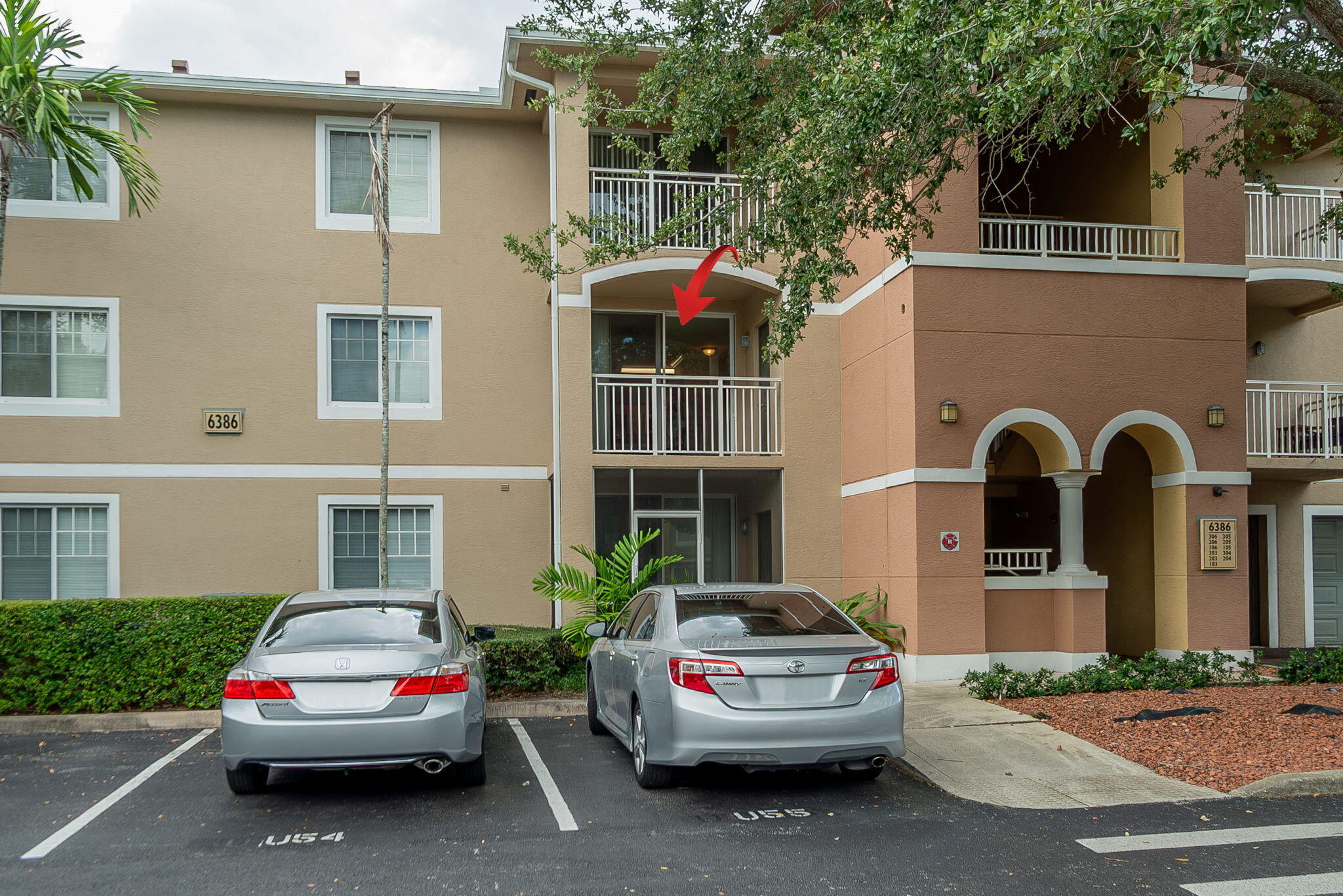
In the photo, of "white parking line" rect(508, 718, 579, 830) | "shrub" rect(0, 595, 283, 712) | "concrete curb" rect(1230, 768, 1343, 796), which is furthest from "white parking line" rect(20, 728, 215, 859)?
"concrete curb" rect(1230, 768, 1343, 796)

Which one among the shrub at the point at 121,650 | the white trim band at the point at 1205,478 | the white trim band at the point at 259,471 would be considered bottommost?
the shrub at the point at 121,650

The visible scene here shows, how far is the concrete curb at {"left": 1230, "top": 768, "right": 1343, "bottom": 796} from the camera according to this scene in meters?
7.26

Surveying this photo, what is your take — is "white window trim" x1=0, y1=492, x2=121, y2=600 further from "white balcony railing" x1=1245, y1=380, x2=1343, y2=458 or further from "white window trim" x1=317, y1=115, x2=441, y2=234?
"white balcony railing" x1=1245, y1=380, x2=1343, y2=458

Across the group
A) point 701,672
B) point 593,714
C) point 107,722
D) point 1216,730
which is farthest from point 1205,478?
point 107,722

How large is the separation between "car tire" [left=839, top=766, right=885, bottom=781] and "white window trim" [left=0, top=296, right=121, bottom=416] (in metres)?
10.8

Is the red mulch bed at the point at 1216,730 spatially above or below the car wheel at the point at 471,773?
below

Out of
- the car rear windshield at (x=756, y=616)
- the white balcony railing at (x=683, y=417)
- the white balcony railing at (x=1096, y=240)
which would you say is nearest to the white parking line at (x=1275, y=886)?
the car rear windshield at (x=756, y=616)

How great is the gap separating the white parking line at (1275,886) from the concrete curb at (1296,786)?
5.84 ft

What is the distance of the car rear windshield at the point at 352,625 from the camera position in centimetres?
723

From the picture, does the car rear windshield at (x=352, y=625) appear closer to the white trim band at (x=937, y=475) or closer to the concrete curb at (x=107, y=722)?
the concrete curb at (x=107, y=722)

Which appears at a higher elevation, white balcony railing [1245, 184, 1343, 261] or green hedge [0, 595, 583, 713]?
white balcony railing [1245, 184, 1343, 261]

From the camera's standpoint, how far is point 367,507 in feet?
47.7

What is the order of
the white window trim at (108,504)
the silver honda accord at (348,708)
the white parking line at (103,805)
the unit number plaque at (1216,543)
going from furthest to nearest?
1. the white window trim at (108,504)
2. the unit number plaque at (1216,543)
3. the silver honda accord at (348,708)
4. the white parking line at (103,805)

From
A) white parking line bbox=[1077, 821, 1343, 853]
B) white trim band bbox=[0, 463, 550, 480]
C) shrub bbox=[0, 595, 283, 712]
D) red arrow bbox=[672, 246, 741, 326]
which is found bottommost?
white parking line bbox=[1077, 821, 1343, 853]
